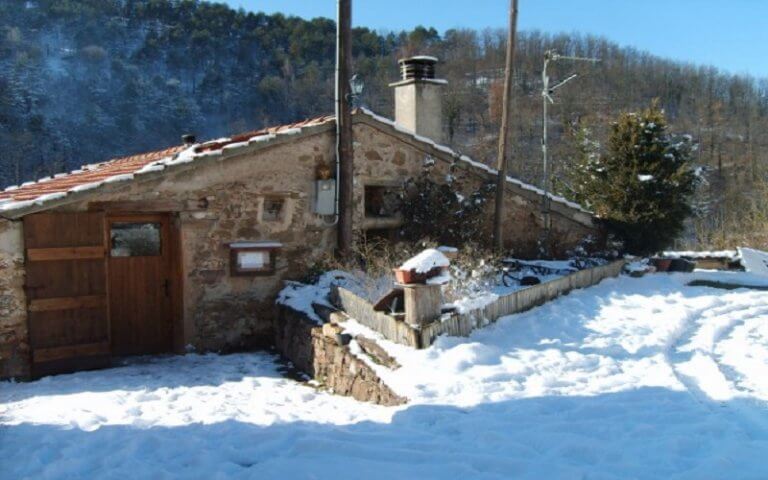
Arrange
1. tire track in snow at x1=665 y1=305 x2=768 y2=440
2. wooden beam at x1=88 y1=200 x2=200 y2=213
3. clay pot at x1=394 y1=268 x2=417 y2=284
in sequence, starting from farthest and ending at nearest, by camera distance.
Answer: wooden beam at x1=88 y1=200 x2=200 y2=213 → clay pot at x1=394 y1=268 x2=417 y2=284 → tire track in snow at x1=665 y1=305 x2=768 y2=440

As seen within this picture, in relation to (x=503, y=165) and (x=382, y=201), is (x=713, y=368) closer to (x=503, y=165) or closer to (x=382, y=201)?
(x=503, y=165)

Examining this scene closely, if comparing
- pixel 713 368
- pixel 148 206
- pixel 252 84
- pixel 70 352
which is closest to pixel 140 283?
pixel 148 206

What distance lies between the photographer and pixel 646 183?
1060 centimetres

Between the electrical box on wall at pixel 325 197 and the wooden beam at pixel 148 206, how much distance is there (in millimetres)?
1746

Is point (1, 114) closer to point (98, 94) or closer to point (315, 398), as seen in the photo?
point (98, 94)

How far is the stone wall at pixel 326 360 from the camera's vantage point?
18.8 feet

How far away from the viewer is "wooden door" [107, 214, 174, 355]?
8539mm

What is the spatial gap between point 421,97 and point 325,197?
11.0ft

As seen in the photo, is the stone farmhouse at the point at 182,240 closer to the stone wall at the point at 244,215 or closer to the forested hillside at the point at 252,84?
the stone wall at the point at 244,215

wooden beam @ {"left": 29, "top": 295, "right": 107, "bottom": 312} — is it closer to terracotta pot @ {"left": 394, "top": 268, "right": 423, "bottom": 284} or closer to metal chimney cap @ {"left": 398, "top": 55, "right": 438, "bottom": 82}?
terracotta pot @ {"left": 394, "top": 268, "right": 423, "bottom": 284}

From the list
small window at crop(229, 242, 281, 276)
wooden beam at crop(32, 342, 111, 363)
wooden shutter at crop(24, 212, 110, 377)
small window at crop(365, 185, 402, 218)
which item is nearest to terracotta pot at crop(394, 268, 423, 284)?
small window at crop(229, 242, 281, 276)

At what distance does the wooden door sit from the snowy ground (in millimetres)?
1230

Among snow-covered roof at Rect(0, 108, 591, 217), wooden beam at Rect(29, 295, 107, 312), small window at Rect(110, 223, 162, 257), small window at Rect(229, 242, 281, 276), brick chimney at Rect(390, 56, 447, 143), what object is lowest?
wooden beam at Rect(29, 295, 107, 312)

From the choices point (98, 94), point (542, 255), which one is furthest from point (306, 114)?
point (542, 255)
